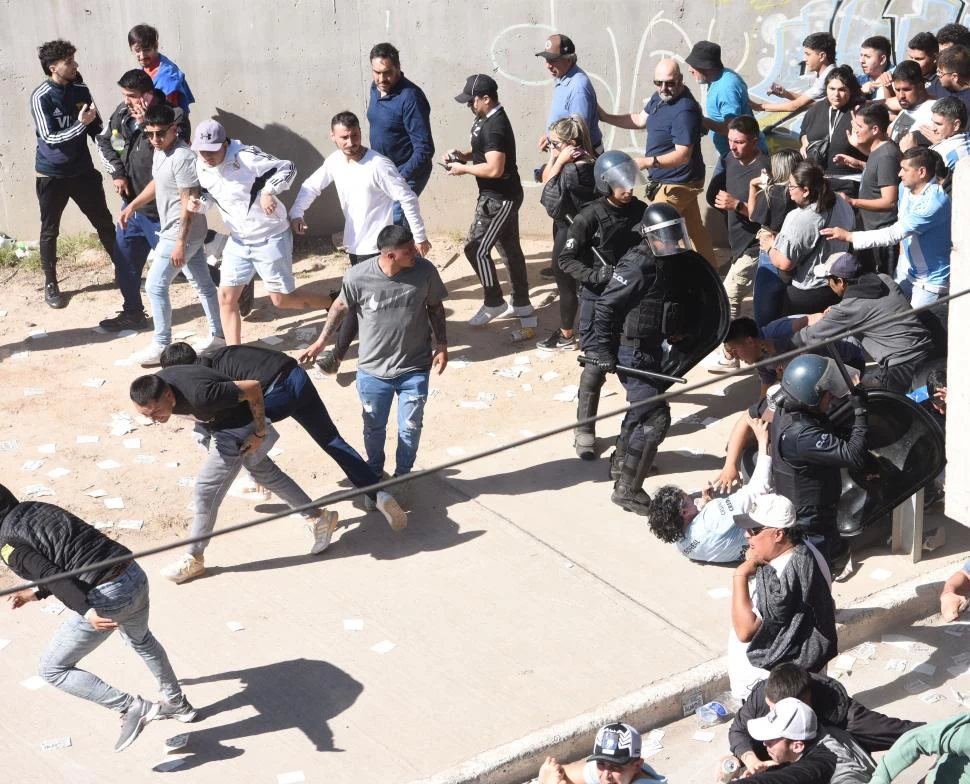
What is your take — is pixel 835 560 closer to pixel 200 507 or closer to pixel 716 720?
pixel 716 720

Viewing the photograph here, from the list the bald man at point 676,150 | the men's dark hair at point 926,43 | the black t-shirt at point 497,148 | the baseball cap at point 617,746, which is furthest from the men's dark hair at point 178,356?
the men's dark hair at point 926,43

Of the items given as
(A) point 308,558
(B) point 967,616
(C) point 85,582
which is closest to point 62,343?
(A) point 308,558

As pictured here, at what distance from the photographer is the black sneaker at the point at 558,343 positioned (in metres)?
10.3

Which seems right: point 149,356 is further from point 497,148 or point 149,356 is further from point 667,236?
point 667,236

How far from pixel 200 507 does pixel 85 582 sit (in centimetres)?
154

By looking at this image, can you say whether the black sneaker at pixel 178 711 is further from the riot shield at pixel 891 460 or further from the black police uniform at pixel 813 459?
the riot shield at pixel 891 460

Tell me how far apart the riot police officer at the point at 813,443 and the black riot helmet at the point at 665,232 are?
1350 mm

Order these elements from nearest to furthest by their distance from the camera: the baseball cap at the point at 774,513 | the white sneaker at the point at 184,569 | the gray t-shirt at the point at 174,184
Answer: the baseball cap at the point at 774,513
the white sneaker at the point at 184,569
the gray t-shirt at the point at 174,184

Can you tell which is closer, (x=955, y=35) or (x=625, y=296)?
(x=625, y=296)

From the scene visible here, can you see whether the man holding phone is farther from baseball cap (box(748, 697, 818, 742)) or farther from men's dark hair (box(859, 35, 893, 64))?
baseball cap (box(748, 697, 818, 742))

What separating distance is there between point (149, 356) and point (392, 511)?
3205 millimetres

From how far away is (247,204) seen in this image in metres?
9.51

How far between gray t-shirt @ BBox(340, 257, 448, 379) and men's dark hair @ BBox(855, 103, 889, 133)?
10.6ft

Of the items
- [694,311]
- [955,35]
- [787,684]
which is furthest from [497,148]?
[787,684]
